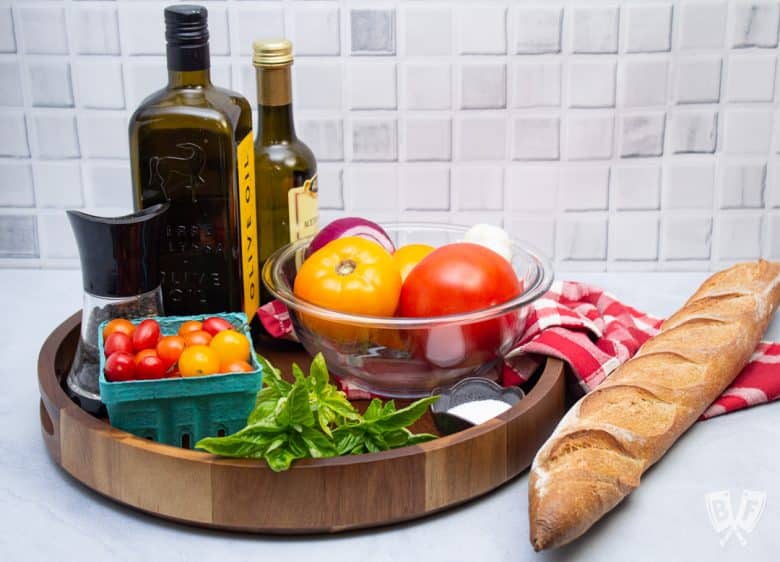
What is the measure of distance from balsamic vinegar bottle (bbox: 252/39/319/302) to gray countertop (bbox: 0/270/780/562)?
1.11 ft

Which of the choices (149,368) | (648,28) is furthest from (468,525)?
(648,28)

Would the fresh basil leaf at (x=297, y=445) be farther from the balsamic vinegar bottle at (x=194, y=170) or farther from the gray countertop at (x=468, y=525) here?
the balsamic vinegar bottle at (x=194, y=170)

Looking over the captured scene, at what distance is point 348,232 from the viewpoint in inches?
44.9

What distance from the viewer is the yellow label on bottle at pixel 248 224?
3.65 ft

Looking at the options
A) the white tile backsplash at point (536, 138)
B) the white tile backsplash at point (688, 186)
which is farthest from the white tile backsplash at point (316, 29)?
the white tile backsplash at point (688, 186)

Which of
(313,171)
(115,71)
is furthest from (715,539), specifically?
(115,71)

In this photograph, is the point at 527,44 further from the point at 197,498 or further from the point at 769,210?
the point at 197,498

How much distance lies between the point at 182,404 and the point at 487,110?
644 millimetres

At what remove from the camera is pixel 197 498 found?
867 millimetres

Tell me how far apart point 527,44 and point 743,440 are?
59cm

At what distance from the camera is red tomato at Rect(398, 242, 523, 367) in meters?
1.01

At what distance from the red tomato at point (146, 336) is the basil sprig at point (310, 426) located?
0.10 metres

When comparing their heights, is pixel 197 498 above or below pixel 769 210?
below

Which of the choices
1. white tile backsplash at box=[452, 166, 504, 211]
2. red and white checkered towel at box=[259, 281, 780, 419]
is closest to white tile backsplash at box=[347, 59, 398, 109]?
white tile backsplash at box=[452, 166, 504, 211]
